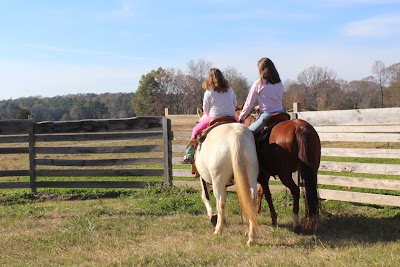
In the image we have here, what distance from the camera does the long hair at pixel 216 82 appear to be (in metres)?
6.79

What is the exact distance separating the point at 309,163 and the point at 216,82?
2.02m

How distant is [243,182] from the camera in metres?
5.50

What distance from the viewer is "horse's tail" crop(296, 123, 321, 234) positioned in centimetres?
575

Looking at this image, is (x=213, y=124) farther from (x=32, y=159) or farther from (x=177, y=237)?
(x=32, y=159)

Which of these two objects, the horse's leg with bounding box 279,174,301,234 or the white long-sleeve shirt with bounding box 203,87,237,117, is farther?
the white long-sleeve shirt with bounding box 203,87,237,117

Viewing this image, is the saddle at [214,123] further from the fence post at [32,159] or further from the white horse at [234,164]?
the fence post at [32,159]

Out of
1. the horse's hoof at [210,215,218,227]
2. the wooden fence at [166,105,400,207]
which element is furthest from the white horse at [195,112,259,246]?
the wooden fence at [166,105,400,207]

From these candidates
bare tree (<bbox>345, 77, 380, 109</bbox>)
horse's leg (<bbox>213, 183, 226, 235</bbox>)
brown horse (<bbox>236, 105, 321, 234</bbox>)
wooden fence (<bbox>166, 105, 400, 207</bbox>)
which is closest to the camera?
brown horse (<bbox>236, 105, 321, 234</bbox>)

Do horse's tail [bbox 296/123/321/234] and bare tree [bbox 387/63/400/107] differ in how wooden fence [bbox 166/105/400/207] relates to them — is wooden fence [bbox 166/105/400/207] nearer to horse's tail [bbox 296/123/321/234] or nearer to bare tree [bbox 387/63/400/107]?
horse's tail [bbox 296/123/321/234]

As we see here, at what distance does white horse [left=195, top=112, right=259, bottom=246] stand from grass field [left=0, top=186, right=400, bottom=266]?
465mm

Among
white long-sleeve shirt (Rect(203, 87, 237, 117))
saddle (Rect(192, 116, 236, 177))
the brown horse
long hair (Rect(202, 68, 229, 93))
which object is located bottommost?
the brown horse

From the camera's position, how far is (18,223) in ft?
24.3

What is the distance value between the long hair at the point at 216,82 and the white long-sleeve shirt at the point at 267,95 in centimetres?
46

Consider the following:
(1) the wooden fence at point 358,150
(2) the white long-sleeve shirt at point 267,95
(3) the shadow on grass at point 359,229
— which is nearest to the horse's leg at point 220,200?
(3) the shadow on grass at point 359,229
